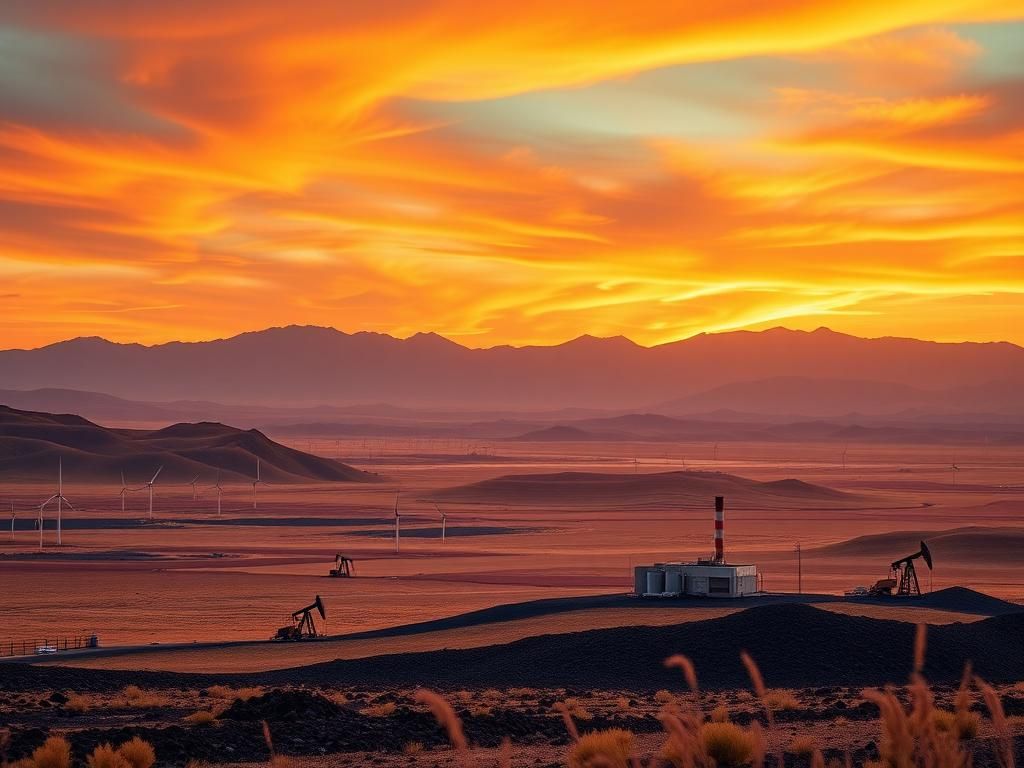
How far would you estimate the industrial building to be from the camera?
6925 centimetres

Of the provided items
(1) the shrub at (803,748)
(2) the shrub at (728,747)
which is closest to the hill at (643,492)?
(1) the shrub at (803,748)

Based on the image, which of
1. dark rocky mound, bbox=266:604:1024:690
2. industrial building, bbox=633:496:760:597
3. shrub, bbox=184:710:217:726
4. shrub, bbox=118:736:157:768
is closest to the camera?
shrub, bbox=118:736:157:768

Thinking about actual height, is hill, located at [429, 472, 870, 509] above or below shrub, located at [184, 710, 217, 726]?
above

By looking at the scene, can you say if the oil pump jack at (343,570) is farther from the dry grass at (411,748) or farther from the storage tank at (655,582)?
the dry grass at (411,748)

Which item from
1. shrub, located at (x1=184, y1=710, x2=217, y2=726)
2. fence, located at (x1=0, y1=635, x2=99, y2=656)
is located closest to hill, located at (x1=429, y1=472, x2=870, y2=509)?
fence, located at (x1=0, y1=635, x2=99, y2=656)

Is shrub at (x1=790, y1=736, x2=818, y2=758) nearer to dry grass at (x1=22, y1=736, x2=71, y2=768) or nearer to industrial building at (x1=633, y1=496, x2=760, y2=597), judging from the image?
dry grass at (x1=22, y1=736, x2=71, y2=768)

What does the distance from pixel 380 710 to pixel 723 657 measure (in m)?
17.8

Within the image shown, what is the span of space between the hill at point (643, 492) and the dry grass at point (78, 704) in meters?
133

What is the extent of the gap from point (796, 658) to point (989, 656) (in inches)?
271

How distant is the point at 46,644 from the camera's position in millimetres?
63156

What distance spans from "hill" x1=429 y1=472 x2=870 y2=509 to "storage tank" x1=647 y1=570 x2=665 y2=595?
101 metres

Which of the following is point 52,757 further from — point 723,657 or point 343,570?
point 343,570

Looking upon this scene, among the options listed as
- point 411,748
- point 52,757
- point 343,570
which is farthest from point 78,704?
point 343,570

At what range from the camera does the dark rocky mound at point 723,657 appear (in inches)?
1923
